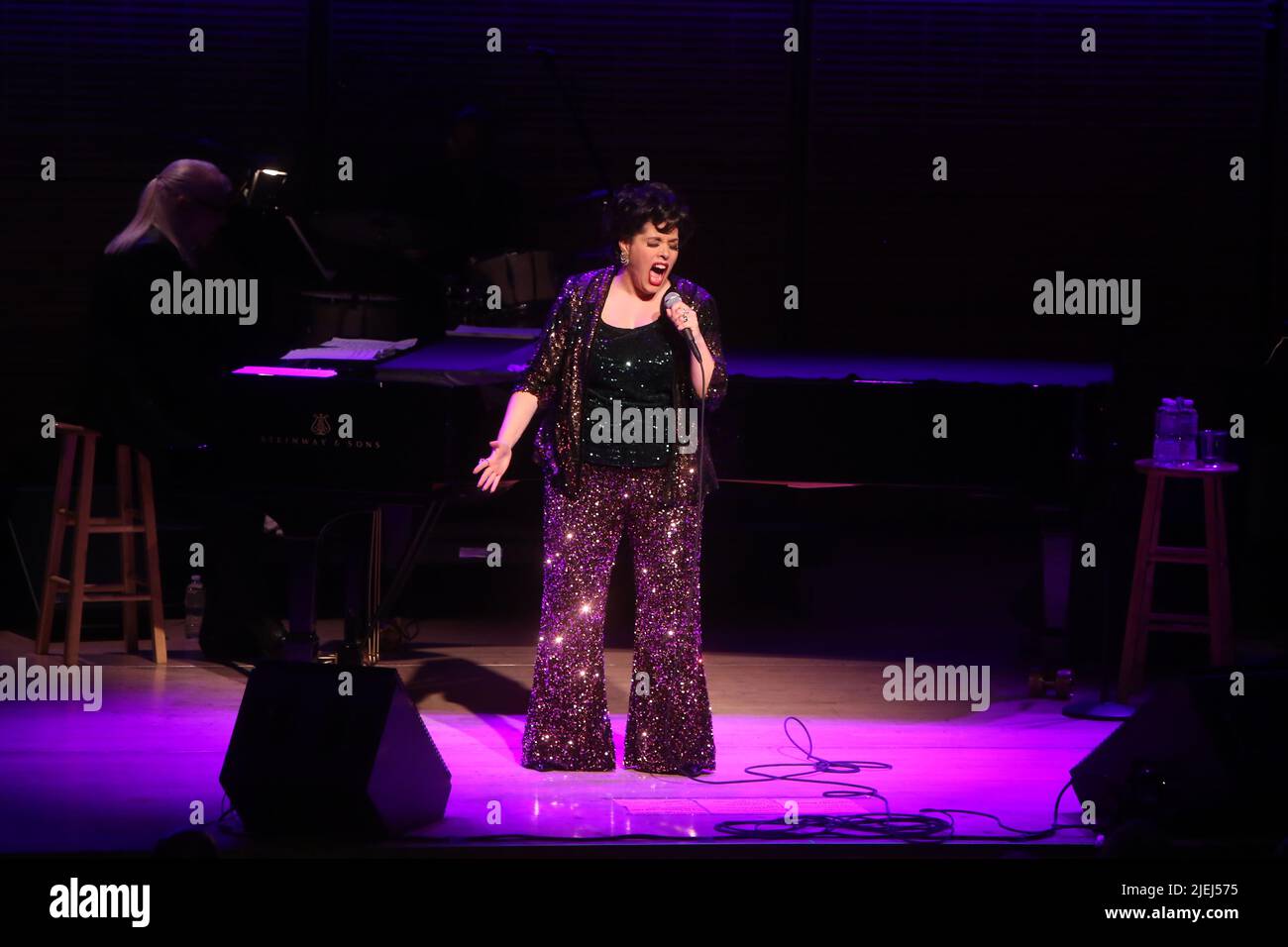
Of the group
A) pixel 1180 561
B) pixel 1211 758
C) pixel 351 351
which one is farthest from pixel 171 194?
pixel 1211 758

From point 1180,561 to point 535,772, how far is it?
2.23 m

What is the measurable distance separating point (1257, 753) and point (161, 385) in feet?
12.8

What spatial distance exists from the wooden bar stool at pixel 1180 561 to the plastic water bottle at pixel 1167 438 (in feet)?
0.16

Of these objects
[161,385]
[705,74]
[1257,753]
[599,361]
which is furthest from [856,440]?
[705,74]

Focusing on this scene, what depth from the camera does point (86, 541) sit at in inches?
248

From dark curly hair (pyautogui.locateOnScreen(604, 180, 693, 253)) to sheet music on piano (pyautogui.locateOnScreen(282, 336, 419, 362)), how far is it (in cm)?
121

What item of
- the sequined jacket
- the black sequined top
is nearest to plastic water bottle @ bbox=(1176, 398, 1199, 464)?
the sequined jacket

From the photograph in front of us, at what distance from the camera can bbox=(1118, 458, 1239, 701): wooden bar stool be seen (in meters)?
5.74

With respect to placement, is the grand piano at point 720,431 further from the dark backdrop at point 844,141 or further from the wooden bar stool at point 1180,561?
the dark backdrop at point 844,141

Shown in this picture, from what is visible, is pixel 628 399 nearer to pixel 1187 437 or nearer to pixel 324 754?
pixel 324 754

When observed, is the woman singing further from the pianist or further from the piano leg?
the pianist

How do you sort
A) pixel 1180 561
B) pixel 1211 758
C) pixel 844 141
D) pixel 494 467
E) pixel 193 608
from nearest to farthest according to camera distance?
1. pixel 1211 758
2. pixel 494 467
3. pixel 1180 561
4. pixel 193 608
5. pixel 844 141

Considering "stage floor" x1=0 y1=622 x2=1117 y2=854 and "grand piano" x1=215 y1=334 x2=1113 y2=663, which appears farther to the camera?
"grand piano" x1=215 y1=334 x2=1113 y2=663
